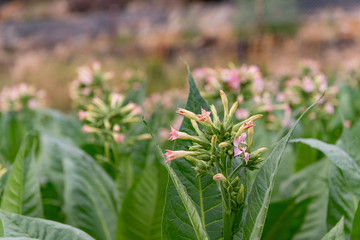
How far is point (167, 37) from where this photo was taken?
17.6 meters

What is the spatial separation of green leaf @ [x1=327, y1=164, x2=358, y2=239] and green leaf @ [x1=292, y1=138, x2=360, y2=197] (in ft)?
0.08

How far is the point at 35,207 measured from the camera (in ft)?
3.04

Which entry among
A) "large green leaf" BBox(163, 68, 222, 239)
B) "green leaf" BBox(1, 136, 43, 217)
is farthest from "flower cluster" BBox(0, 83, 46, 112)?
"large green leaf" BBox(163, 68, 222, 239)

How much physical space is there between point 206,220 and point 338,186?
1.11 feet

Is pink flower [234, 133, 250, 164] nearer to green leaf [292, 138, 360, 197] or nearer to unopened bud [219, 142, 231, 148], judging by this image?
unopened bud [219, 142, 231, 148]

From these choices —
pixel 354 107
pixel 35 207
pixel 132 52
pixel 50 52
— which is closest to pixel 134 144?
pixel 35 207

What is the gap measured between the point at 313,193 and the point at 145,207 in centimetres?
47

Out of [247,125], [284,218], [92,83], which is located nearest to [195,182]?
[247,125]

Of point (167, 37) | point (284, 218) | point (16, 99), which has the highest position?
Answer: point (167, 37)

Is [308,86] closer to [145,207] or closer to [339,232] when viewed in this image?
[145,207]

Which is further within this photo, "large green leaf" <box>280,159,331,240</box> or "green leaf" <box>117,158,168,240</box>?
"large green leaf" <box>280,159,331,240</box>

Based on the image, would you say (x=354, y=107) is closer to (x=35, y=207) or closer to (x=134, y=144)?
(x=134, y=144)

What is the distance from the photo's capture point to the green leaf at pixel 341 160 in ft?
2.43

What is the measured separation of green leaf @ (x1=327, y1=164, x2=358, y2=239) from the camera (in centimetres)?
85
